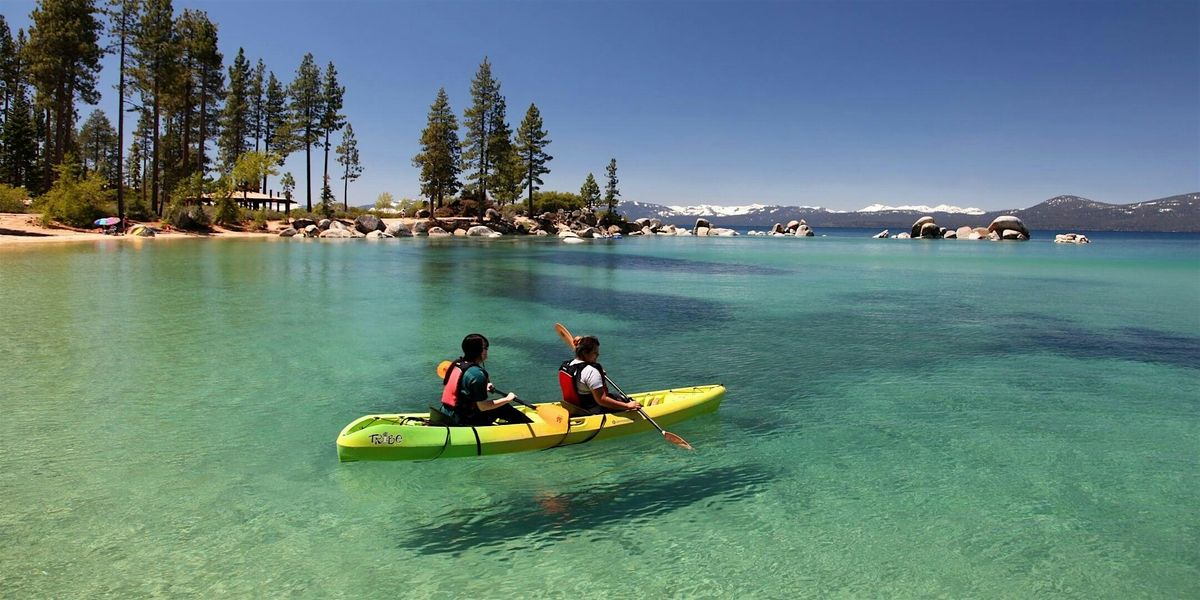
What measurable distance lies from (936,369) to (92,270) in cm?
3360

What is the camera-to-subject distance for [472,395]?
28.4ft

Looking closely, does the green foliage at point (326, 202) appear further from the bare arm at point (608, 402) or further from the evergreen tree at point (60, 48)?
the bare arm at point (608, 402)

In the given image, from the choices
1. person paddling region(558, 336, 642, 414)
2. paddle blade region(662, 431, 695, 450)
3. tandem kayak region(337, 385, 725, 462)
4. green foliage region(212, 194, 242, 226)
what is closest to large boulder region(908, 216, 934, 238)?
green foliage region(212, 194, 242, 226)

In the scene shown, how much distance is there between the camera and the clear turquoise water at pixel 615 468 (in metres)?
6.31

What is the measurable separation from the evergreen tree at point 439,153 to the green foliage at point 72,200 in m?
40.1

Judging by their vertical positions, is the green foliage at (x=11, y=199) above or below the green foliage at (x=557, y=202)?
below

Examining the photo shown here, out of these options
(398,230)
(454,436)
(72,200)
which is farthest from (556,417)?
(398,230)

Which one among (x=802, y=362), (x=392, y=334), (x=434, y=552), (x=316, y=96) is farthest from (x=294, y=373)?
(x=316, y=96)

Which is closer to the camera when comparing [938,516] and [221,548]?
[221,548]

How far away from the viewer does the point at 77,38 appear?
49.9 meters

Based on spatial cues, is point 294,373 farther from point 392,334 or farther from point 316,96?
point 316,96

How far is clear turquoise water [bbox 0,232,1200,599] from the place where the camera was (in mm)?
6312

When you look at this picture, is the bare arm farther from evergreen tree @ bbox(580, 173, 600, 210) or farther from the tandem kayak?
evergreen tree @ bbox(580, 173, 600, 210)

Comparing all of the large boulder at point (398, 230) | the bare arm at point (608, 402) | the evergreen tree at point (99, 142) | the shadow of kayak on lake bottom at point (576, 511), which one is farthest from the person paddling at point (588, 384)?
the evergreen tree at point (99, 142)
